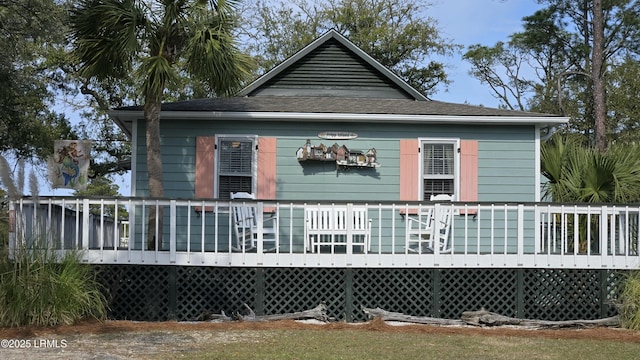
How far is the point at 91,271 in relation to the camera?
10414 mm

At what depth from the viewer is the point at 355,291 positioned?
1105 centimetres

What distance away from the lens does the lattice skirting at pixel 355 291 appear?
1090 cm

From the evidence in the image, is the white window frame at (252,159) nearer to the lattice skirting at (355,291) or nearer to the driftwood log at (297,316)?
the lattice skirting at (355,291)

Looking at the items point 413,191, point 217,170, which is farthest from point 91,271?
point 413,191

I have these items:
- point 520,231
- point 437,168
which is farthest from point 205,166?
point 520,231

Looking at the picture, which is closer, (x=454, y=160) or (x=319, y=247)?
(x=319, y=247)

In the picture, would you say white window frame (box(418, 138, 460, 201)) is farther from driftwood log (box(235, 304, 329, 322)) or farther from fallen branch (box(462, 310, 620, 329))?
driftwood log (box(235, 304, 329, 322))

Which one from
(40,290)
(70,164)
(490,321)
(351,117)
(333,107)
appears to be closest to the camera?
(40,290)

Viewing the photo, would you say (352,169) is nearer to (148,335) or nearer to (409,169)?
(409,169)

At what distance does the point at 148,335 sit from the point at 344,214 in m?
3.65

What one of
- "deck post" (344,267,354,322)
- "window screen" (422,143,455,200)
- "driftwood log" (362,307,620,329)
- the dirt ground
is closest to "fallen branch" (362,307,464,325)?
"driftwood log" (362,307,620,329)

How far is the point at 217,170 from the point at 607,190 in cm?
677

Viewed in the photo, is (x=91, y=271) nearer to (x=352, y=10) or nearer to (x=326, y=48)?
(x=326, y=48)

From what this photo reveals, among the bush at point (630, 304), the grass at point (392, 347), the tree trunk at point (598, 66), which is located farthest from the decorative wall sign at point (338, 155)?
the tree trunk at point (598, 66)
